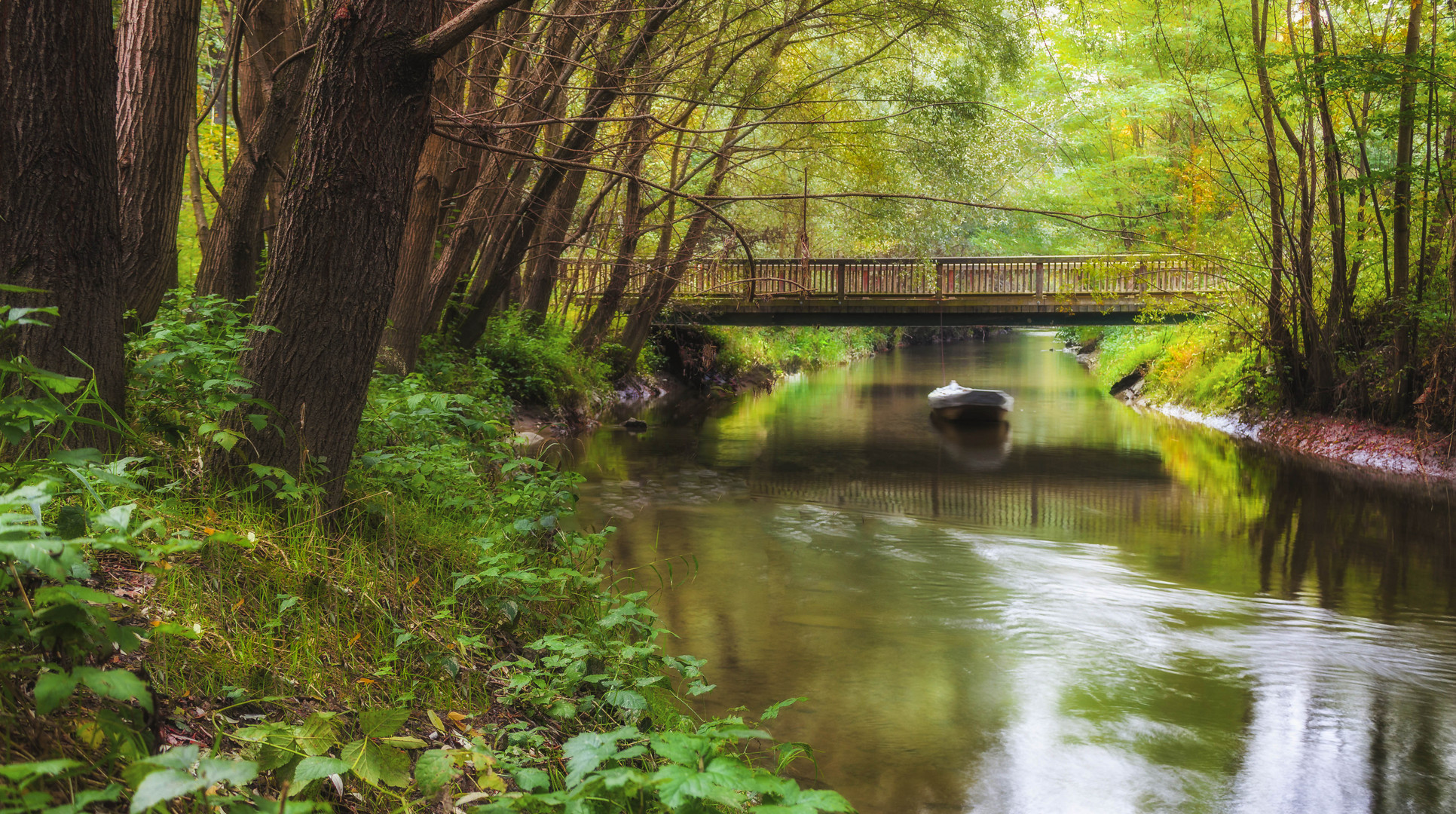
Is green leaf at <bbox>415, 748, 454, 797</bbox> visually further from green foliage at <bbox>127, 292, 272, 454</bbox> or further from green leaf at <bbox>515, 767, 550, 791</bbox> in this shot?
green foliage at <bbox>127, 292, 272, 454</bbox>

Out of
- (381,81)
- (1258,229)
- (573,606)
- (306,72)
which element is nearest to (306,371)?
(381,81)

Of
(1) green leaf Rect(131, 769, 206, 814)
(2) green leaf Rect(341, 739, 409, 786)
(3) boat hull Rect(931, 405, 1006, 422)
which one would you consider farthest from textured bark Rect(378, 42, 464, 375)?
(3) boat hull Rect(931, 405, 1006, 422)

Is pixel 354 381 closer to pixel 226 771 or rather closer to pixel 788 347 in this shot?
pixel 226 771

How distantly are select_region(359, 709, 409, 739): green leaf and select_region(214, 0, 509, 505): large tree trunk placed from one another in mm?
1476

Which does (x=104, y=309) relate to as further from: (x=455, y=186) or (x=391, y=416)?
(x=455, y=186)

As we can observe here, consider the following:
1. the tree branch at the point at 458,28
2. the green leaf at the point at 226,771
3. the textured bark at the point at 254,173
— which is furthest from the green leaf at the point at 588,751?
the textured bark at the point at 254,173

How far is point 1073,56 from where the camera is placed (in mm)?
16906

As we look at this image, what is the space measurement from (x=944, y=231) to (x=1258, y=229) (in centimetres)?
562

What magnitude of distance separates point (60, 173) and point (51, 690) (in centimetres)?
218

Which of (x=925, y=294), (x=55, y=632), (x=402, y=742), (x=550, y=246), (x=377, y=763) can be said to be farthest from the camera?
(x=925, y=294)

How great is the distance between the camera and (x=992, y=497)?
1082 cm

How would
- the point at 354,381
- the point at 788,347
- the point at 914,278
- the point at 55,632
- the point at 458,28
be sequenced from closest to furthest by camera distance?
the point at 55,632
the point at 458,28
the point at 354,381
the point at 914,278
the point at 788,347

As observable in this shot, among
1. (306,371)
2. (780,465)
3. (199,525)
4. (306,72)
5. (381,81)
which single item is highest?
(306,72)

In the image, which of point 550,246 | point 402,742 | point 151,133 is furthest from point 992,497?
point 402,742
